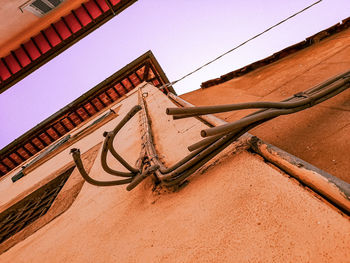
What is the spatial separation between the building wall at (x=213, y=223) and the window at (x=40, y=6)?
4931mm

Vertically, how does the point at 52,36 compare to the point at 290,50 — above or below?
above

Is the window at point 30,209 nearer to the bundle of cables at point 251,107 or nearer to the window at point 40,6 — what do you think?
the bundle of cables at point 251,107

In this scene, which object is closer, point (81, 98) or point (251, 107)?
point (251, 107)

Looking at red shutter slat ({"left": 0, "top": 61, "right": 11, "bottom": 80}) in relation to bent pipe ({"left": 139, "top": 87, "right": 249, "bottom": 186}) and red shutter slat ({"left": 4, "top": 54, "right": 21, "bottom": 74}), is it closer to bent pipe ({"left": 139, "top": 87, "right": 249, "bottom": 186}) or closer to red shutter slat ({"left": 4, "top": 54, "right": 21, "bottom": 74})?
red shutter slat ({"left": 4, "top": 54, "right": 21, "bottom": 74})

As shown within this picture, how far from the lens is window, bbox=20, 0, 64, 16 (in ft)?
13.4

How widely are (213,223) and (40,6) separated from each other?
570 centimetres

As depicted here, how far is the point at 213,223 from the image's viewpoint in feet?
2.18

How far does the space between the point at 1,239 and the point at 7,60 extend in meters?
4.79

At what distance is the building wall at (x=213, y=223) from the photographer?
491 mm

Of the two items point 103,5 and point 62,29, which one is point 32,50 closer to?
point 62,29

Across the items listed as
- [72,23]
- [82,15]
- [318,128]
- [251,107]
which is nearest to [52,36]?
[72,23]

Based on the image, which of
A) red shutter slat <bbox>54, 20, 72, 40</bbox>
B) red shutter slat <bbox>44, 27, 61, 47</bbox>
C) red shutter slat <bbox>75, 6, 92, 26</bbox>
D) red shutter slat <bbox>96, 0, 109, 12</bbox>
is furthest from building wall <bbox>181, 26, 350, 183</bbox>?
red shutter slat <bbox>44, 27, 61, 47</bbox>

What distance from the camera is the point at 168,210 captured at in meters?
0.84

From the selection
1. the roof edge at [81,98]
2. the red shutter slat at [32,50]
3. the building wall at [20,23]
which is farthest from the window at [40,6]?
the roof edge at [81,98]
